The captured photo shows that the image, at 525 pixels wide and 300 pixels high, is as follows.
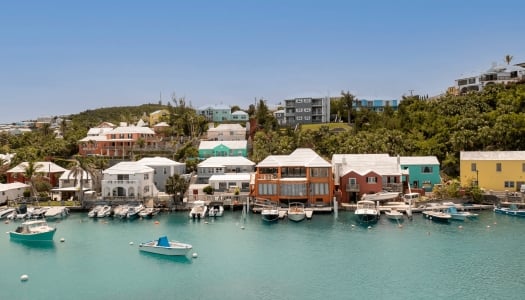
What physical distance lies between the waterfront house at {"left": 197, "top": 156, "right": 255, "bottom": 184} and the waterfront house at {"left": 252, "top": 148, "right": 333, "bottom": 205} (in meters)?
10.9

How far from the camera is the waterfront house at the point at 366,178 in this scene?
58.5 meters

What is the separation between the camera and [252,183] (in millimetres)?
61750

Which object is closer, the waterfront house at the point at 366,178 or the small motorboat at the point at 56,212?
the small motorboat at the point at 56,212

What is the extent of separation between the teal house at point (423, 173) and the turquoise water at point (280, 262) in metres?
12.4

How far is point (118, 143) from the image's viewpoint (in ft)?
291

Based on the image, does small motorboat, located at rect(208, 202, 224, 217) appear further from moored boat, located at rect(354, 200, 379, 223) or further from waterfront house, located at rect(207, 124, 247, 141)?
waterfront house, located at rect(207, 124, 247, 141)

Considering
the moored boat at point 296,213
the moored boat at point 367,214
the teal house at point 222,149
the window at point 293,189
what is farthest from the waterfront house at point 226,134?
the moored boat at point 367,214

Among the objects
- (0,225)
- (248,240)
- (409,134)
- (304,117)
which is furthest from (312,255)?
(304,117)

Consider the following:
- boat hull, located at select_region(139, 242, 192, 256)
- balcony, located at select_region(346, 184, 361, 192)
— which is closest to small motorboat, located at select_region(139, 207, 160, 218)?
boat hull, located at select_region(139, 242, 192, 256)

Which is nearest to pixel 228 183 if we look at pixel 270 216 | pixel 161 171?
pixel 161 171

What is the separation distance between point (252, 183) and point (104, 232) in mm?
20067

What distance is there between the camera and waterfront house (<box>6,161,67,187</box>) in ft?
222

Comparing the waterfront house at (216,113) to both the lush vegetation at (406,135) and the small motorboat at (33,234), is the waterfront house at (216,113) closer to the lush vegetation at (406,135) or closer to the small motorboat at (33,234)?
the lush vegetation at (406,135)

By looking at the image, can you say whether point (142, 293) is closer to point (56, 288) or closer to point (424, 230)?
point (56, 288)
